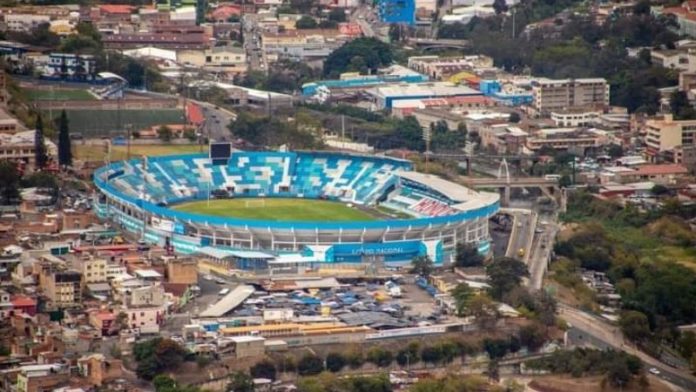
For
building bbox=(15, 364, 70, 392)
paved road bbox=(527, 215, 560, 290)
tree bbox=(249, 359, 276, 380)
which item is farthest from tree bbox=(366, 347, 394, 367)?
paved road bbox=(527, 215, 560, 290)

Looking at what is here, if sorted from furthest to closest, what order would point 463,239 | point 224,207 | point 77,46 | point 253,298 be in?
point 77,46 → point 224,207 → point 463,239 → point 253,298

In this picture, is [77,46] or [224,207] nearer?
[224,207]

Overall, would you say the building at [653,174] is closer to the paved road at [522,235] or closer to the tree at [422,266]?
the paved road at [522,235]

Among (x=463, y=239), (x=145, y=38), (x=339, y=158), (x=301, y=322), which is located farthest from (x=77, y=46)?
(x=301, y=322)

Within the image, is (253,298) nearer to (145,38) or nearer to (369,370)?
(369,370)

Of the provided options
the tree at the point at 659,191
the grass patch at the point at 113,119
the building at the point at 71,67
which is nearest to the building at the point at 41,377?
the tree at the point at 659,191

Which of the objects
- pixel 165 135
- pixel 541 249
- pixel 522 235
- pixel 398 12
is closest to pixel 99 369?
pixel 541 249
